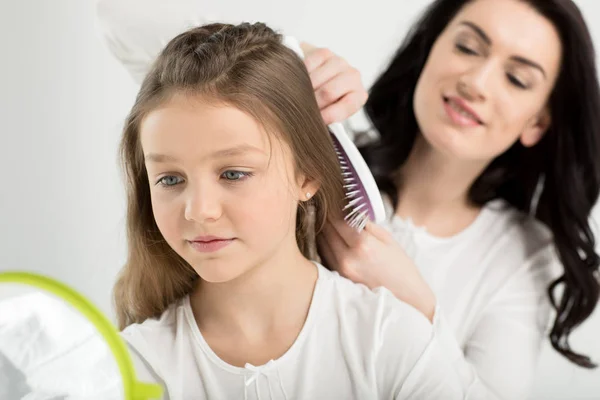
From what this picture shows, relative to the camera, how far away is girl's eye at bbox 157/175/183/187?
0.60 meters

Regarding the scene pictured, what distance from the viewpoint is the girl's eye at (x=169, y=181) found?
0.60 metres

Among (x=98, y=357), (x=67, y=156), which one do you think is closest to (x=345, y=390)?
(x=98, y=357)

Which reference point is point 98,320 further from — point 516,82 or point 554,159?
point 554,159

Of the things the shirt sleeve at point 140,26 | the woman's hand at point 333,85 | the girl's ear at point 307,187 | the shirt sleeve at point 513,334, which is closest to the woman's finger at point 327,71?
the woman's hand at point 333,85

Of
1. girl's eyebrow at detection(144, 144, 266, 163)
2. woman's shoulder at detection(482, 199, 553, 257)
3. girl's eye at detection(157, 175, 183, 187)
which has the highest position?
girl's eyebrow at detection(144, 144, 266, 163)

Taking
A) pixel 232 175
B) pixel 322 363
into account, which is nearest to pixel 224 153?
pixel 232 175

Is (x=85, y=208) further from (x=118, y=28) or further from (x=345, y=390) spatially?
(x=345, y=390)

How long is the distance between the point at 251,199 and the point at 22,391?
233 mm

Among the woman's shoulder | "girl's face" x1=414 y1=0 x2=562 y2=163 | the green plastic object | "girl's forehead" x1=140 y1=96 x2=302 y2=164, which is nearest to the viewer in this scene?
the green plastic object

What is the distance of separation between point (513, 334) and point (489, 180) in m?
0.22

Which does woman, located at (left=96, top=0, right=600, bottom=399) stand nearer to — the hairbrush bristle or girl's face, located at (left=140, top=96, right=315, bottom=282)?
the hairbrush bristle

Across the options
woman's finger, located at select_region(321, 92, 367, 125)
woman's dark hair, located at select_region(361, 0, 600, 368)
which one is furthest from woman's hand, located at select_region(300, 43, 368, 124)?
woman's dark hair, located at select_region(361, 0, 600, 368)

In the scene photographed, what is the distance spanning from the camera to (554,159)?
96 cm

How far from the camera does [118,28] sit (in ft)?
2.94
